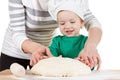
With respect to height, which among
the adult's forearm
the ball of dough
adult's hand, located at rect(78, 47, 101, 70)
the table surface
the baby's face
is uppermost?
the baby's face

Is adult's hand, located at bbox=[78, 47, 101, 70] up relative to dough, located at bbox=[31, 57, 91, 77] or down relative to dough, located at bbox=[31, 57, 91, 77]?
up

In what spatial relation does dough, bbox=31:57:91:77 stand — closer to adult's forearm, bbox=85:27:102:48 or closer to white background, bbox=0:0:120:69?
adult's forearm, bbox=85:27:102:48

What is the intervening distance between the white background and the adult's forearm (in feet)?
3.44

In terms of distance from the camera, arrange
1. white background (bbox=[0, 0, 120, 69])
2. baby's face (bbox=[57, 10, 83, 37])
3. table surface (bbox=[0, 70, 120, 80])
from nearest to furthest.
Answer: table surface (bbox=[0, 70, 120, 80]), baby's face (bbox=[57, 10, 83, 37]), white background (bbox=[0, 0, 120, 69])

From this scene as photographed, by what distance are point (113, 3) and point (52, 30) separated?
1.03m

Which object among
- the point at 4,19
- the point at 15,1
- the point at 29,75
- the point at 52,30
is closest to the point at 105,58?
the point at 4,19

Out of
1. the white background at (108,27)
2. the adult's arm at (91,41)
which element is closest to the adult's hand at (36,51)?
the adult's arm at (91,41)

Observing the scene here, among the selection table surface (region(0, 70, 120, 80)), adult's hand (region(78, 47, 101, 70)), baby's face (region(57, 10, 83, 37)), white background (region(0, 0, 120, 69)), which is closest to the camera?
table surface (region(0, 70, 120, 80))

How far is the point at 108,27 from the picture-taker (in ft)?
9.10

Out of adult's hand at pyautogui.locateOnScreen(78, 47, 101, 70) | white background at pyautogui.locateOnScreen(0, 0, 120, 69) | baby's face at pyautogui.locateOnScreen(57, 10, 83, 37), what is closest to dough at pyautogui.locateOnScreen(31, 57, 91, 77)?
adult's hand at pyautogui.locateOnScreen(78, 47, 101, 70)

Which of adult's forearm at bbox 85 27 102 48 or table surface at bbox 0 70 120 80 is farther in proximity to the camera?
adult's forearm at bbox 85 27 102 48

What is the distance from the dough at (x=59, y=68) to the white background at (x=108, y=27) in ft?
4.07

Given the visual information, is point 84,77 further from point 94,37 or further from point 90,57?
point 94,37

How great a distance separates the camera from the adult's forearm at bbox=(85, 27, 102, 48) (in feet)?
5.21
